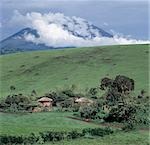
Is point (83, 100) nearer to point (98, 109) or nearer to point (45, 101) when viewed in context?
point (45, 101)

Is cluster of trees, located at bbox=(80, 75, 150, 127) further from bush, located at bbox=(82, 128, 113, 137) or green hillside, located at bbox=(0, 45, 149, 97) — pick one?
green hillside, located at bbox=(0, 45, 149, 97)

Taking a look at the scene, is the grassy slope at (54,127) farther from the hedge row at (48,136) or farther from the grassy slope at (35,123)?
the hedge row at (48,136)

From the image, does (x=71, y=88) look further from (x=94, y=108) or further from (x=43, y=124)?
(x=43, y=124)

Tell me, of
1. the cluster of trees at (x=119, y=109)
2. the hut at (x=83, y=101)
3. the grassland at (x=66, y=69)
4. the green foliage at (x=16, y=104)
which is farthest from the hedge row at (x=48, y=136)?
the hut at (x=83, y=101)

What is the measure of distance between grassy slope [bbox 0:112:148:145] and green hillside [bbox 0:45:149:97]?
948 inches

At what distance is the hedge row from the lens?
31.8 m

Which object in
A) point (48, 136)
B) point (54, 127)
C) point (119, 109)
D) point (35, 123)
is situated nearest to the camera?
point (48, 136)

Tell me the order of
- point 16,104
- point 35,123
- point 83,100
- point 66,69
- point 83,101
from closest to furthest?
point 35,123 < point 16,104 < point 83,101 < point 83,100 < point 66,69

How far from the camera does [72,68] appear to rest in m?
83.6

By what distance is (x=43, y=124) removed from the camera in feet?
137

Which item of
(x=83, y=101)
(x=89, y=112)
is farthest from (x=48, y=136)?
(x=83, y=101)

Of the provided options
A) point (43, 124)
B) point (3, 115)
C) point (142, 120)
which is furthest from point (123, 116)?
point (3, 115)

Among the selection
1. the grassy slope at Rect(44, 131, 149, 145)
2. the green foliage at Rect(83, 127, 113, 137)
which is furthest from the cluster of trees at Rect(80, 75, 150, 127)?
the grassy slope at Rect(44, 131, 149, 145)

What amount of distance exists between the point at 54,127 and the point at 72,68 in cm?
4419
